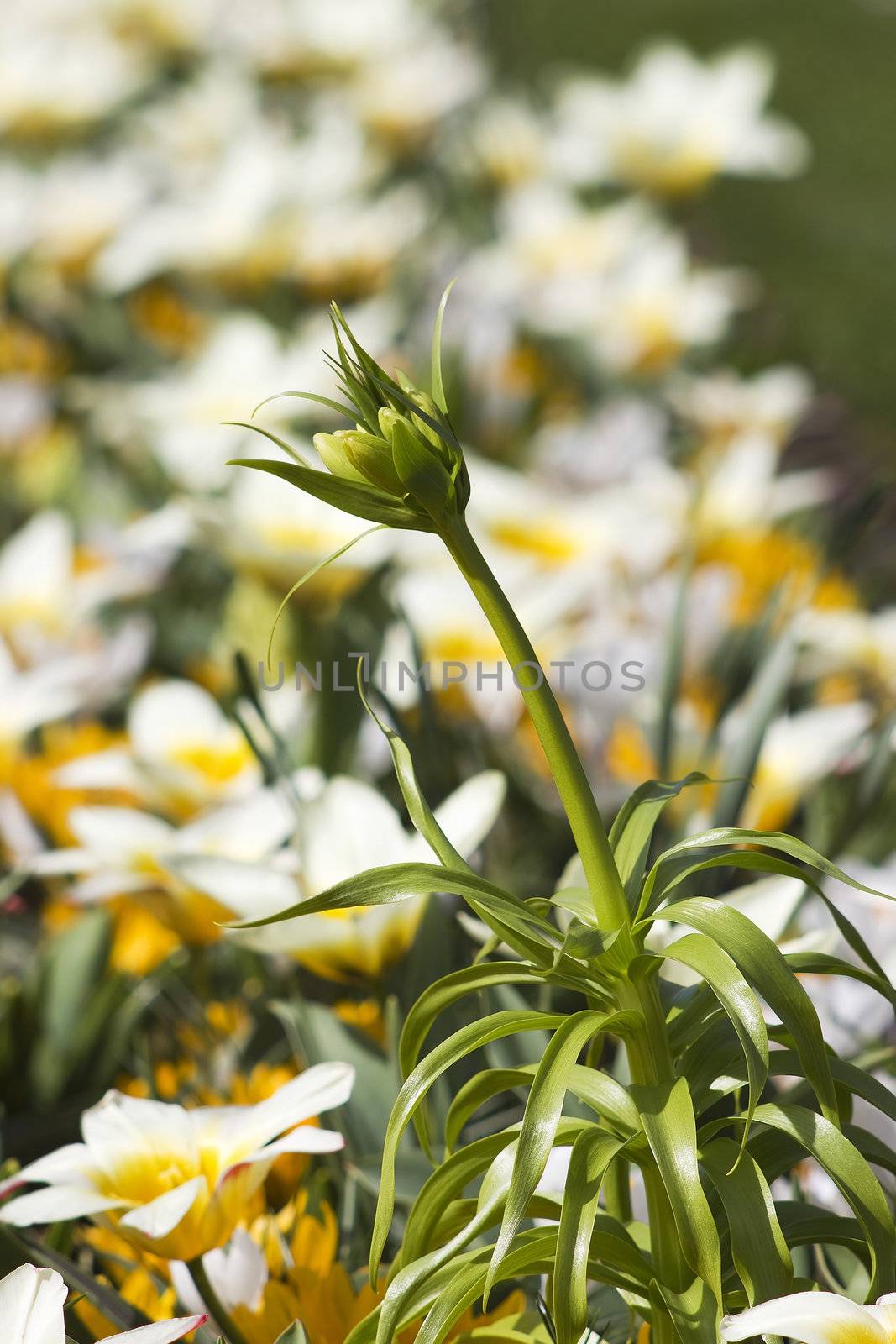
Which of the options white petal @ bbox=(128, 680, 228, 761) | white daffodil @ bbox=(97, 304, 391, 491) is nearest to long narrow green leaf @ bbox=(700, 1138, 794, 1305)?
white petal @ bbox=(128, 680, 228, 761)

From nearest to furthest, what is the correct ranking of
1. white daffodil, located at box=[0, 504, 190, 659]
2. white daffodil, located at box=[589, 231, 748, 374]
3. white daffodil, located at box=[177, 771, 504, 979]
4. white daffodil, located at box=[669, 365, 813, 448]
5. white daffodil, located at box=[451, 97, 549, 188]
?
white daffodil, located at box=[177, 771, 504, 979] < white daffodil, located at box=[0, 504, 190, 659] < white daffodil, located at box=[669, 365, 813, 448] < white daffodil, located at box=[589, 231, 748, 374] < white daffodil, located at box=[451, 97, 549, 188]

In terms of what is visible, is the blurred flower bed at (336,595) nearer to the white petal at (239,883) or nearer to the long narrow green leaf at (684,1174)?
the white petal at (239,883)

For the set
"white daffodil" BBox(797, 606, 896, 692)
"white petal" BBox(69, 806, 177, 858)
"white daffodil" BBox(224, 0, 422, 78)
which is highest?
"white daffodil" BBox(224, 0, 422, 78)

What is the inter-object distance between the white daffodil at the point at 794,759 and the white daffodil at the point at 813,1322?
398 mm

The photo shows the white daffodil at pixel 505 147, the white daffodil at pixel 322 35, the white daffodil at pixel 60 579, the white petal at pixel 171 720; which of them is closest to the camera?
the white petal at pixel 171 720

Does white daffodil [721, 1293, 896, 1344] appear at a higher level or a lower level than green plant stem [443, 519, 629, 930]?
lower

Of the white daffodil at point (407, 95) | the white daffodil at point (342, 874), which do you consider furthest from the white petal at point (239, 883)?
the white daffodil at point (407, 95)

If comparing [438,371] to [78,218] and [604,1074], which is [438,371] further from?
[78,218]

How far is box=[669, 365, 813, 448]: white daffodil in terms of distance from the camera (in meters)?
1.42

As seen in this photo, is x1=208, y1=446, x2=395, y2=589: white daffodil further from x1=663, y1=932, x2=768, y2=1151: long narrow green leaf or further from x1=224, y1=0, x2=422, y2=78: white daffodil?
x1=224, y1=0, x2=422, y2=78: white daffodil

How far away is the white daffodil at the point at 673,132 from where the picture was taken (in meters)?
1.84

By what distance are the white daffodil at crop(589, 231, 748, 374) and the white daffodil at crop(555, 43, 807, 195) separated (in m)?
0.30

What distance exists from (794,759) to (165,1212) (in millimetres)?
451

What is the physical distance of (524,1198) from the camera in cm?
34
